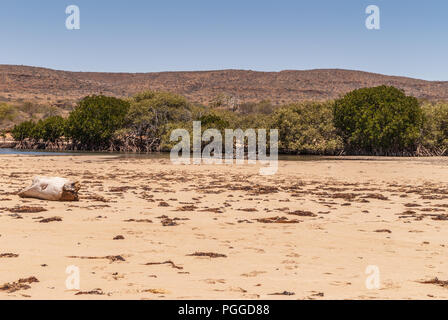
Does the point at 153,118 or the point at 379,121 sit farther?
the point at 153,118

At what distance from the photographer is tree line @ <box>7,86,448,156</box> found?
54531 mm

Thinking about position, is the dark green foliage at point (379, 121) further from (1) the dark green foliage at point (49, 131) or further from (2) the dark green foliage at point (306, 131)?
(1) the dark green foliage at point (49, 131)

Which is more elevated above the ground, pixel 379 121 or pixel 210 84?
pixel 210 84

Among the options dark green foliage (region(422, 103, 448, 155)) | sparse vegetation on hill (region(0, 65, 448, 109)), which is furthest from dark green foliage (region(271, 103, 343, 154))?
sparse vegetation on hill (region(0, 65, 448, 109))

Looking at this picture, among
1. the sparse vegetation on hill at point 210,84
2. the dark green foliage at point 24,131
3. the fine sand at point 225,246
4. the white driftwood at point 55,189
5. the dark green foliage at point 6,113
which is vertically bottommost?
the fine sand at point 225,246

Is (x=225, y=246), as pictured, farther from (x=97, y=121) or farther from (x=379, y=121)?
(x=97, y=121)

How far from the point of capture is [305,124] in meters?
57.2

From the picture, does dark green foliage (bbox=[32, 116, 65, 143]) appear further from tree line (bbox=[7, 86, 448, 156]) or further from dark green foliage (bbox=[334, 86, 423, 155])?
dark green foliage (bbox=[334, 86, 423, 155])

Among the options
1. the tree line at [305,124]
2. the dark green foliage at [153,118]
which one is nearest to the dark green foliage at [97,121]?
the tree line at [305,124]

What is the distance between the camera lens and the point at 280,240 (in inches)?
373

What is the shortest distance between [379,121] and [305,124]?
8.33 m

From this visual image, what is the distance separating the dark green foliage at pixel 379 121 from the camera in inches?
2095

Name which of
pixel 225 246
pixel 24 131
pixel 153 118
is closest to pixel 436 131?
pixel 153 118

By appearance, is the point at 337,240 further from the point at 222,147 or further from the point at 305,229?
the point at 222,147
